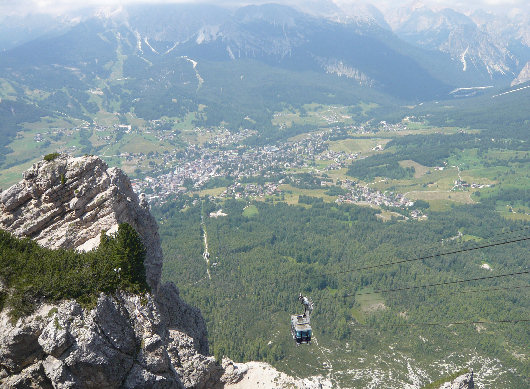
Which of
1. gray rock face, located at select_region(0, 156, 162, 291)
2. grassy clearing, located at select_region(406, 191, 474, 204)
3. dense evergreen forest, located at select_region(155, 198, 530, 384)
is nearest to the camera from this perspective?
gray rock face, located at select_region(0, 156, 162, 291)

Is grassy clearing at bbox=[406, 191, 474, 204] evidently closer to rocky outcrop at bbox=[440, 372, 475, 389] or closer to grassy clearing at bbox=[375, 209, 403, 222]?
grassy clearing at bbox=[375, 209, 403, 222]

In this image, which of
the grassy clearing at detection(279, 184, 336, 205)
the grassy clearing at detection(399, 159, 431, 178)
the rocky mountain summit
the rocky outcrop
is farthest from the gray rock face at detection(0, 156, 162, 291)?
the grassy clearing at detection(399, 159, 431, 178)

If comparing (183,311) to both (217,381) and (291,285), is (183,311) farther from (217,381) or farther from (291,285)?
(291,285)

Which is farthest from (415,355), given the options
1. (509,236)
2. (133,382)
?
(509,236)

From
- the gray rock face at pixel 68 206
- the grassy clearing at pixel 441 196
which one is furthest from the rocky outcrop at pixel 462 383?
the grassy clearing at pixel 441 196

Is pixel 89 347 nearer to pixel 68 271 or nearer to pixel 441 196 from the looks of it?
pixel 68 271

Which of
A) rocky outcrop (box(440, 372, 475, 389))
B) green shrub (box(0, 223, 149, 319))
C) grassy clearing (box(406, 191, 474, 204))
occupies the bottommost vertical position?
grassy clearing (box(406, 191, 474, 204))

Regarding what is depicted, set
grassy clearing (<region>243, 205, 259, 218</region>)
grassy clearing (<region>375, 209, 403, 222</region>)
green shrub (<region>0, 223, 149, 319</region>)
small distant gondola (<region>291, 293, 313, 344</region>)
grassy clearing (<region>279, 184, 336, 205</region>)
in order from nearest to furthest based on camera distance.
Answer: green shrub (<region>0, 223, 149, 319</region>)
small distant gondola (<region>291, 293, 313, 344</region>)
grassy clearing (<region>375, 209, 403, 222</region>)
grassy clearing (<region>243, 205, 259, 218</region>)
grassy clearing (<region>279, 184, 336, 205</region>)

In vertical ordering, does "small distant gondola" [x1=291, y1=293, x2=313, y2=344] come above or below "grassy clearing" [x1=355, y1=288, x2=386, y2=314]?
above
